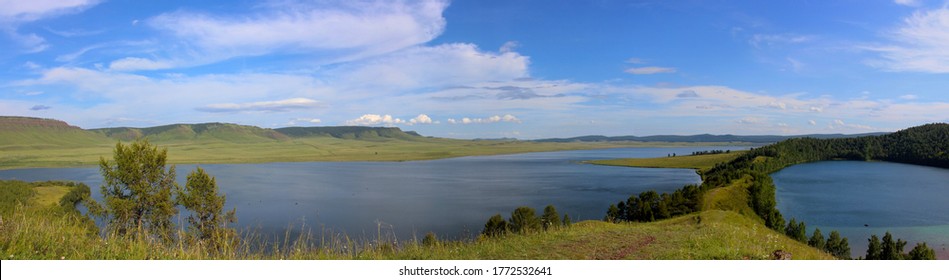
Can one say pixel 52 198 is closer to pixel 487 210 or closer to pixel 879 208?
pixel 487 210

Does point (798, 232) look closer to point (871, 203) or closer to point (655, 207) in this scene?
point (655, 207)

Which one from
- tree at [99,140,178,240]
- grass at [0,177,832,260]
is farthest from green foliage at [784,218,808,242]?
tree at [99,140,178,240]

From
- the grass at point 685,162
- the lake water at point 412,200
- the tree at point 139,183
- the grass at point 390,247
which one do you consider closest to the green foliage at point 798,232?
the lake water at point 412,200

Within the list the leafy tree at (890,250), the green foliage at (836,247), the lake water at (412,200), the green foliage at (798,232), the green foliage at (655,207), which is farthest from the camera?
the green foliage at (655,207)

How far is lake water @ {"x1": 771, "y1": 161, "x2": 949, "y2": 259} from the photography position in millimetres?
58094

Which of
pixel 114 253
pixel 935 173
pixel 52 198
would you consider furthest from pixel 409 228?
pixel 935 173

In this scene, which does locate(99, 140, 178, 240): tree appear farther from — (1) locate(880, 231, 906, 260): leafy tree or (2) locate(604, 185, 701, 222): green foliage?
(1) locate(880, 231, 906, 260): leafy tree

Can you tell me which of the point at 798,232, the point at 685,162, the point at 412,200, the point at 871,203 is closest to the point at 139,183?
the point at 412,200

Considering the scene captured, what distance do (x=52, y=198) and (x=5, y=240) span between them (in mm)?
87424

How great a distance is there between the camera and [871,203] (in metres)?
80.0

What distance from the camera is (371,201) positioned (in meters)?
75.0

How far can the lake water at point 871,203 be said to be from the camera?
191 ft

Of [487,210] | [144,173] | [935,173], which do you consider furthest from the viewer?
[935,173]

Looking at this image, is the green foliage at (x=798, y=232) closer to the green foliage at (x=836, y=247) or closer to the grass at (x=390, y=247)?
the green foliage at (x=836, y=247)
